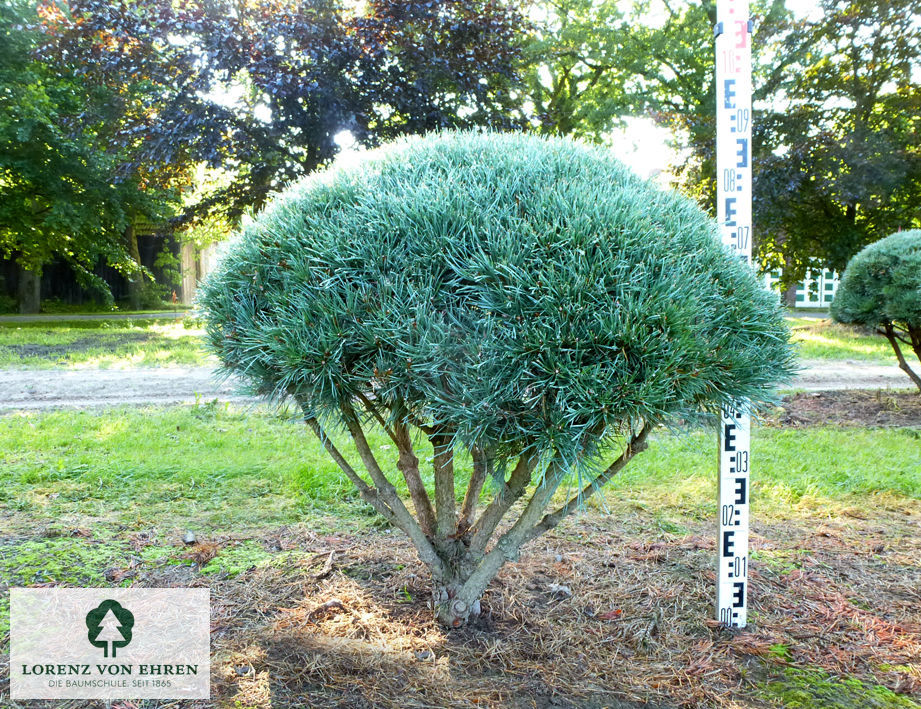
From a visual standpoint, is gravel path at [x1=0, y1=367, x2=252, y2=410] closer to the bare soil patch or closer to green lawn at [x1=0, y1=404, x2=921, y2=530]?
green lawn at [x1=0, y1=404, x2=921, y2=530]

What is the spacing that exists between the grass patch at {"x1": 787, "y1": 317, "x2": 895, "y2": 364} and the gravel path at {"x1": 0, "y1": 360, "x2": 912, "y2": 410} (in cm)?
72

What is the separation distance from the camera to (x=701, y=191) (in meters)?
16.0

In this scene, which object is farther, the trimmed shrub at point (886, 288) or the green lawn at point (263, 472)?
the trimmed shrub at point (886, 288)

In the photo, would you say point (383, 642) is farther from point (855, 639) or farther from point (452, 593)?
point (855, 639)

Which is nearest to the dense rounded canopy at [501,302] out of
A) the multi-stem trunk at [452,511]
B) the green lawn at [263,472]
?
the multi-stem trunk at [452,511]

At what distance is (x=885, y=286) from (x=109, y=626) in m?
7.51

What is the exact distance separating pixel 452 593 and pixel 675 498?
2277mm

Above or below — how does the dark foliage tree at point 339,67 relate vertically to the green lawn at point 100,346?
above

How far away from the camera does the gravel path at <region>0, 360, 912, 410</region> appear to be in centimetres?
786

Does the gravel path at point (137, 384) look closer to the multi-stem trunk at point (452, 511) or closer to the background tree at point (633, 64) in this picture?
the multi-stem trunk at point (452, 511)

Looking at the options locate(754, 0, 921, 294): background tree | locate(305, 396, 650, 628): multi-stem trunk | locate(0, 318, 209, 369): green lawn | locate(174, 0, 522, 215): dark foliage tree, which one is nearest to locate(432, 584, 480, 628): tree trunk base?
locate(305, 396, 650, 628): multi-stem trunk

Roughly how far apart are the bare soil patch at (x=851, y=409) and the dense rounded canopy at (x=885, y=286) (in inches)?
39.5

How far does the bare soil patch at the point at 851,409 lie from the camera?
22.8 ft

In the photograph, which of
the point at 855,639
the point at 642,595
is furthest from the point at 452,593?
the point at 855,639
